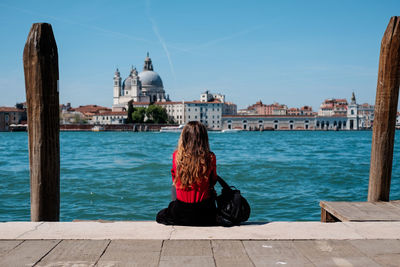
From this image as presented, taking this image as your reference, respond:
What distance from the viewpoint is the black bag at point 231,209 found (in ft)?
8.63

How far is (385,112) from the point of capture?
3.55 meters

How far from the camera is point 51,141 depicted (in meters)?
3.05

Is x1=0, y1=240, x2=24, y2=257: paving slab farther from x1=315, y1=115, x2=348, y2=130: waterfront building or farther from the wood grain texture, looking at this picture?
x1=315, y1=115, x2=348, y2=130: waterfront building

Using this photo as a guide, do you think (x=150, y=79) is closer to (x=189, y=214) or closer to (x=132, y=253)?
(x=189, y=214)

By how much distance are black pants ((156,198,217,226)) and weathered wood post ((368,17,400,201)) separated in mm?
1560

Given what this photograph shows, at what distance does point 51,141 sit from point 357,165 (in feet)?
44.7

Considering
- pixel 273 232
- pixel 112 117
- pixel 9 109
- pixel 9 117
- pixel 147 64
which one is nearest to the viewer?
pixel 273 232

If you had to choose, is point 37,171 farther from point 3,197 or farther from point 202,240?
point 3,197

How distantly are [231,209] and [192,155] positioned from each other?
1.27 feet

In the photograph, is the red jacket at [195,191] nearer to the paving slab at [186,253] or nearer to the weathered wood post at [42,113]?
the paving slab at [186,253]

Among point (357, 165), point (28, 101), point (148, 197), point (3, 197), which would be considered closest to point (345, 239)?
point (28, 101)

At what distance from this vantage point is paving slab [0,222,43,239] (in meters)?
2.43

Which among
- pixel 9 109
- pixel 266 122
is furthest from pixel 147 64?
pixel 9 109


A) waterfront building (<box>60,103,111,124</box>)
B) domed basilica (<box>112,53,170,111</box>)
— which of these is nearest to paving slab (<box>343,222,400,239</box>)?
waterfront building (<box>60,103,111,124</box>)
